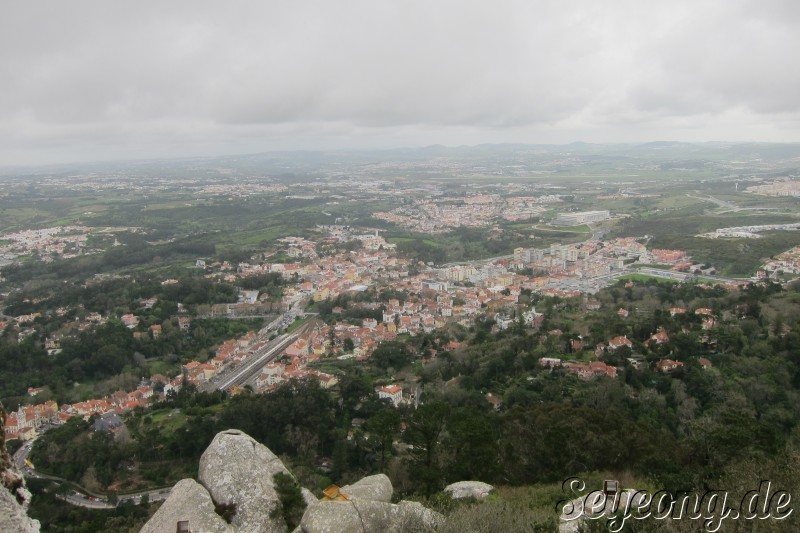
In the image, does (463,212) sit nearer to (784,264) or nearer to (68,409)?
(784,264)

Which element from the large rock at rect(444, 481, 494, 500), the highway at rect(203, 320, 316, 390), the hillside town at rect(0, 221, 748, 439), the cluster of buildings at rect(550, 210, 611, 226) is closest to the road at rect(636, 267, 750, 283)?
the hillside town at rect(0, 221, 748, 439)

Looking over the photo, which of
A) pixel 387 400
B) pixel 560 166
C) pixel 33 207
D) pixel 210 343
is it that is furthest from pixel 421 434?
pixel 560 166

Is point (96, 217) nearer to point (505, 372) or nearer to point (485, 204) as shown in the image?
point (485, 204)

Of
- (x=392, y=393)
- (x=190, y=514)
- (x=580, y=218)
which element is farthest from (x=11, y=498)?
(x=580, y=218)

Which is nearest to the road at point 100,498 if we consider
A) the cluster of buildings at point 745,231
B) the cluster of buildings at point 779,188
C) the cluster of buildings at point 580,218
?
the cluster of buildings at point 745,231

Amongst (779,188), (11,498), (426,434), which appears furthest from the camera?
(779,188)

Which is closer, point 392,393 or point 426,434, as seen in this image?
point 426,434
